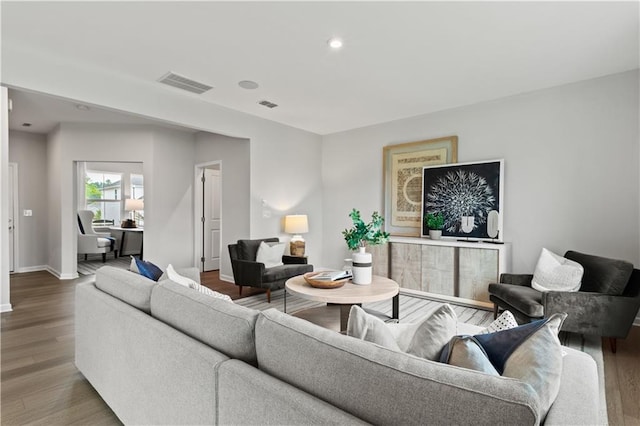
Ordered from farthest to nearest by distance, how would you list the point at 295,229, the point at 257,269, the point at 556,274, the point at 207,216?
the point at 207,216, the point at 295,229, the point at 257,269, the point at 556,274

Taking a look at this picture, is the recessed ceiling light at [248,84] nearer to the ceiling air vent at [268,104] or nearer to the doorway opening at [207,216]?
the ceiling air vent at [268,104]

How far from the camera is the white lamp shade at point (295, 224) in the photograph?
542 centimetres

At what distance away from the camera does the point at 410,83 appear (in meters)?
3.81

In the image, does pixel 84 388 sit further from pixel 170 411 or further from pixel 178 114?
pixel 178 114

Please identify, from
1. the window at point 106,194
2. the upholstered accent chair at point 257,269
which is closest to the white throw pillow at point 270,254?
the upholstered accent chair at point 257,269

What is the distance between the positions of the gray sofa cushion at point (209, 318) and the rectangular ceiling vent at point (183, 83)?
2.80 metres

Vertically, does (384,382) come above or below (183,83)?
below

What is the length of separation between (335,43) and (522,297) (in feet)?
9.27

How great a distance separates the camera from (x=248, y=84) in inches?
152

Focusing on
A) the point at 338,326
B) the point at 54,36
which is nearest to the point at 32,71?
the point at 54,36

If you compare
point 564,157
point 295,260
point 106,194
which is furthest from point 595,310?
point 106,194

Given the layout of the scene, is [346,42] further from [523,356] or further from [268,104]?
[523,356]

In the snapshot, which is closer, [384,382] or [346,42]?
[384,382]

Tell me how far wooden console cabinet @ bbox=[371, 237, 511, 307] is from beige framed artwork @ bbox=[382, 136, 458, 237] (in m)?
0.47
